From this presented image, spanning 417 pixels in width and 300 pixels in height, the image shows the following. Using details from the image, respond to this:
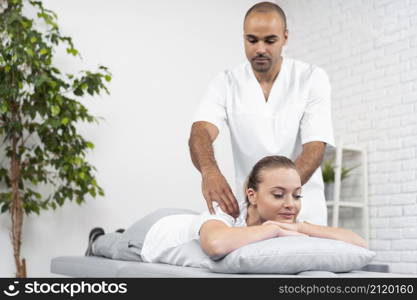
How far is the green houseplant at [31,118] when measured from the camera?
3328 millimetres

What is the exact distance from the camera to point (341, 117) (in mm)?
4215

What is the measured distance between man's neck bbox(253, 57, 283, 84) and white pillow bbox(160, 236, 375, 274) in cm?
70

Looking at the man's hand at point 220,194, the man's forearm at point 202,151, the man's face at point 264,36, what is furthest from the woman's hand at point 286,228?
the man's face at point 264,36

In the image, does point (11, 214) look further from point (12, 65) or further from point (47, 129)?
point (12, 65)

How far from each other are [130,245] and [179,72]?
7.18 ft

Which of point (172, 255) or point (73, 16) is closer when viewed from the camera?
point (172, 255)

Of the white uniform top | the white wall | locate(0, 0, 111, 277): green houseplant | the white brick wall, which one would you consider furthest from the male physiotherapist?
the white wall

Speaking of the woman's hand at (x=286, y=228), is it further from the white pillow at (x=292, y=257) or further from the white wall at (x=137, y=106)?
the white wall at (x=137, y=106)

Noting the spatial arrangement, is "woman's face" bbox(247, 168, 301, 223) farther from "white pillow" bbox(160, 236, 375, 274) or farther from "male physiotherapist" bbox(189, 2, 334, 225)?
"male physiotherapist" bbox(189, 2, 334, 225)

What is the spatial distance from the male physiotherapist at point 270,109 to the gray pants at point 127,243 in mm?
469

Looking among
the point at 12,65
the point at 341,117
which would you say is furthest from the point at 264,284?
the point at 341,117

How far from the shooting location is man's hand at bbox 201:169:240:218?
1738mm

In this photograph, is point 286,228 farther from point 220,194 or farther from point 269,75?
point 269,75

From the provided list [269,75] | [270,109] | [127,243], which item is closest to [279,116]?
[270,109]
